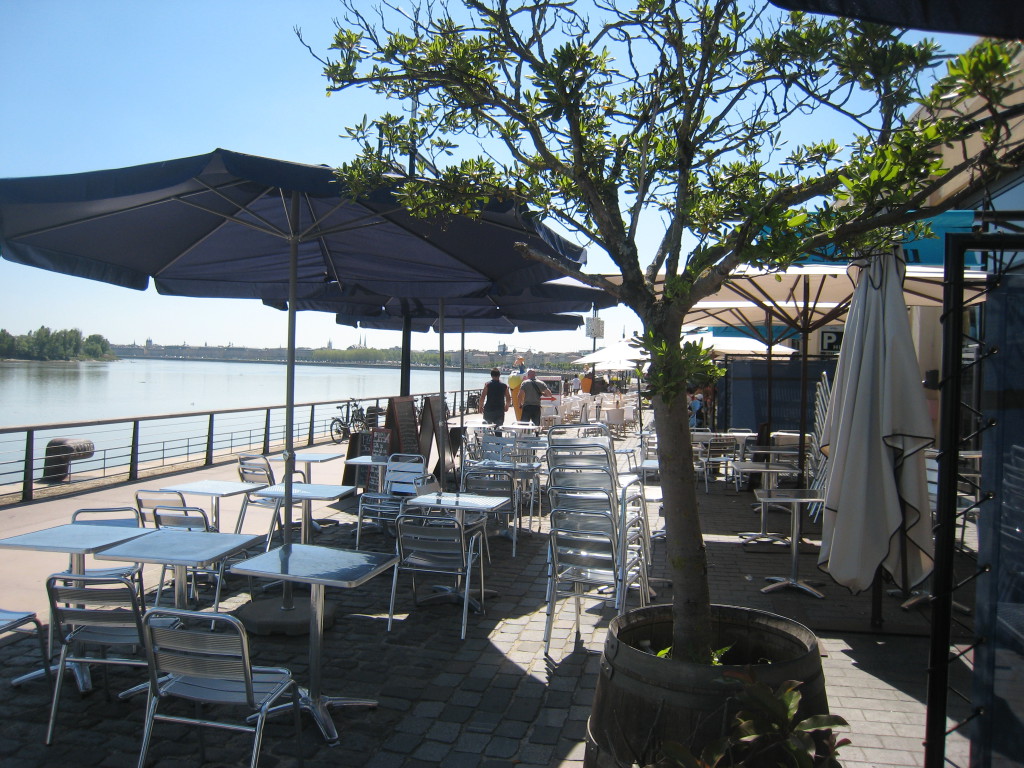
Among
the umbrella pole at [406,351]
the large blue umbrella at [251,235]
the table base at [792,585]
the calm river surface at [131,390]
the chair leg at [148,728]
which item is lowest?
the table base at [792,585]

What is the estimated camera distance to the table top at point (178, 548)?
3.54 metres

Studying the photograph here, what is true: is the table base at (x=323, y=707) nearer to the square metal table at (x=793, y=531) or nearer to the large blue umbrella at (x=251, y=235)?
the large blue umbrella at (x=251, y=235)

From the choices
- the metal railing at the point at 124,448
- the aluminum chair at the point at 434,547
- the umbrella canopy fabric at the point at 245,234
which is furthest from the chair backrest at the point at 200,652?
the metal railing at the point at 124,448

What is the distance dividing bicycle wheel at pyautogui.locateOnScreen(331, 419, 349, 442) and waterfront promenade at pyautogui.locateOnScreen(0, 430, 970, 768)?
9.81m

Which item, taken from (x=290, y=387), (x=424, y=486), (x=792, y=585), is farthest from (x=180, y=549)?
(x=792, y=585)

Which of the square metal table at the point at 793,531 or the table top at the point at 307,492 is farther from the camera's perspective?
the square metal table at the point at 793,531

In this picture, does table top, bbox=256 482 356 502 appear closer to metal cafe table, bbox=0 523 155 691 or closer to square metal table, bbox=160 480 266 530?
square metal table, bbox=160 480 266 530

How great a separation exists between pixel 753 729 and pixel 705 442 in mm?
8497

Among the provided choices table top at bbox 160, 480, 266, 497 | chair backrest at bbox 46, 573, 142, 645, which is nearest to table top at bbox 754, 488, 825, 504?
table top at bbox 160, 480, 266, 497

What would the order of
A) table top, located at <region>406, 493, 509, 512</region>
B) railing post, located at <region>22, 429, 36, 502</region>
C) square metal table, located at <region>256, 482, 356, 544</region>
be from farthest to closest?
railing post, located at <region>22, 429, 36, 502</region> < square metal table, located at <region>256, 482, 356, 544</region> < table top, located at <region>406, 493, 509, 512</region>

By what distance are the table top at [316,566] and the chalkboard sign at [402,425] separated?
471cm

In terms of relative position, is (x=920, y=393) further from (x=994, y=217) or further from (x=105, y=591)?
(x=105, y=591)

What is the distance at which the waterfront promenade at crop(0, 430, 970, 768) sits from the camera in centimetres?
320

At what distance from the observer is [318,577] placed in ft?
11.0
